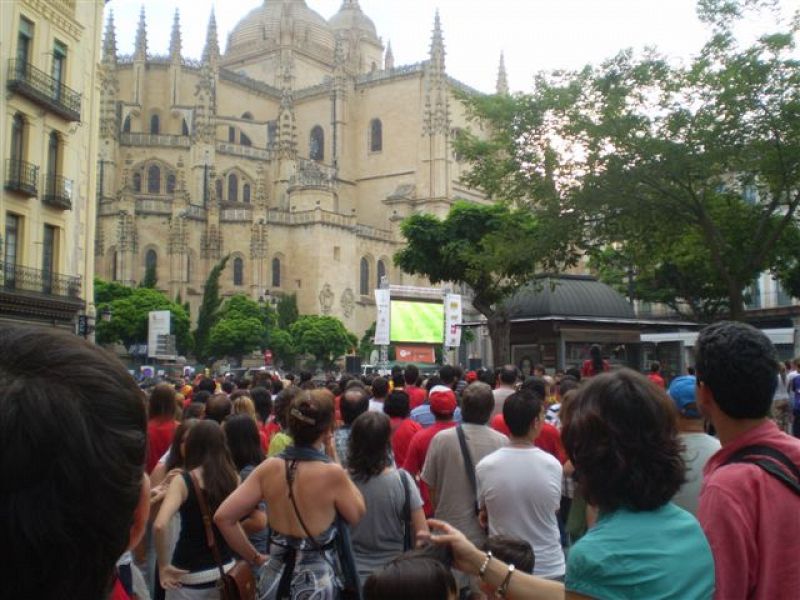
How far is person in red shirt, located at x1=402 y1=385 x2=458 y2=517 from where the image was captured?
6316 millimetres

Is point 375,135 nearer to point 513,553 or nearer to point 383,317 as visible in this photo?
point 383,317

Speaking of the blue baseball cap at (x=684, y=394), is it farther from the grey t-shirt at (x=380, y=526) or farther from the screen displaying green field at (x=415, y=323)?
the screen displaying green field at (x=415, y=323)

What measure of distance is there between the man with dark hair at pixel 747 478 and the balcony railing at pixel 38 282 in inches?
712

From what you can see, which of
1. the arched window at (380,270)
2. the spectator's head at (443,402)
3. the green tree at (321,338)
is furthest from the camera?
the arched window at (380,270)

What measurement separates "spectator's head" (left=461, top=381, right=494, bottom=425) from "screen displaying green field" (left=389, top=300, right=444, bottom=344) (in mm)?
22344

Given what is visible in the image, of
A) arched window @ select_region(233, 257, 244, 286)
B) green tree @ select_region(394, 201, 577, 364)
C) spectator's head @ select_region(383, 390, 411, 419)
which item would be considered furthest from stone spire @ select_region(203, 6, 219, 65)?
spectator's head @ select_region(383, 390, 411, 419)

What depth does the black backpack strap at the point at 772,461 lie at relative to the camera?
266 cm

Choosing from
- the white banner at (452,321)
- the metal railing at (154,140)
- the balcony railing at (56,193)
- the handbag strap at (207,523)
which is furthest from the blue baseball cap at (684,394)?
the metal railing at (154,140)

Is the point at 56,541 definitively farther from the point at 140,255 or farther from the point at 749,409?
the point at 140,255

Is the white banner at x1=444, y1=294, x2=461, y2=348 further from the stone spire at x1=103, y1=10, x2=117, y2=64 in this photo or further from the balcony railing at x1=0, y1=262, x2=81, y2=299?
the stone spire at x1=103, y1=10, x2=117, y2=64

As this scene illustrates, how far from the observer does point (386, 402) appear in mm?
7594

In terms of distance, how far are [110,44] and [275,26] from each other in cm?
2197

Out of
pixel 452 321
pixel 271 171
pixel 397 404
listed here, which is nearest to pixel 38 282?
pixel 452 321

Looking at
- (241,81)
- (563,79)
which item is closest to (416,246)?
(563,79)
